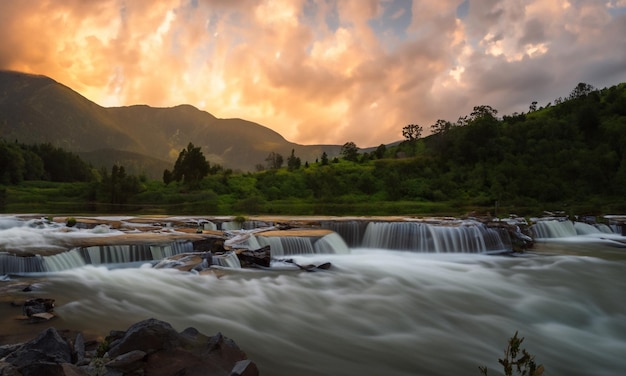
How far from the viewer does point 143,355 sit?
548cm

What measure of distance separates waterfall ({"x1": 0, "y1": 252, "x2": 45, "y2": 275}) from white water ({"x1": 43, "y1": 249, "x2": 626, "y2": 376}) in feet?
4.27

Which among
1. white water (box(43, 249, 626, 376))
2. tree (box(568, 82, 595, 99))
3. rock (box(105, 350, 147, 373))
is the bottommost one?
white water (box(43, 249, 626, 376))

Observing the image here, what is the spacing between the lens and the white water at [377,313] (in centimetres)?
772

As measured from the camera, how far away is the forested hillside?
66125mm

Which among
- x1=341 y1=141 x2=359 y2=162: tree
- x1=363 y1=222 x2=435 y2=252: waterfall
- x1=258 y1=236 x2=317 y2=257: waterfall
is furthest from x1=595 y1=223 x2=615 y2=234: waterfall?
x1=341 y1=141 x2=359 y2=162: tree

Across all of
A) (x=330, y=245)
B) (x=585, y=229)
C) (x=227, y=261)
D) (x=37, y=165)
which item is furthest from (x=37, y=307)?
(x=37, y=165)

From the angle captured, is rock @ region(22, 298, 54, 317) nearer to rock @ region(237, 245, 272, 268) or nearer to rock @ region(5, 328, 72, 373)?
rock @ region(5, 328, 72, 373)

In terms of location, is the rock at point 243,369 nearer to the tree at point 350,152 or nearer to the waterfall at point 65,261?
the waterfall at point 65,261

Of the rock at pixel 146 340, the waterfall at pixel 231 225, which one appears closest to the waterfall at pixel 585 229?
the waterfall at pixel 231 225

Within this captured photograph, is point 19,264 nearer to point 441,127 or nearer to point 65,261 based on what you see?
point 65,261

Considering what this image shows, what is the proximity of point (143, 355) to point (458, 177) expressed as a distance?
76.4 metres

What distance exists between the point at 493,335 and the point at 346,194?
2605 inches

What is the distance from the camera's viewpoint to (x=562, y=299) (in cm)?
1236

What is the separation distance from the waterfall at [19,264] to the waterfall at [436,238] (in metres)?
16.9
